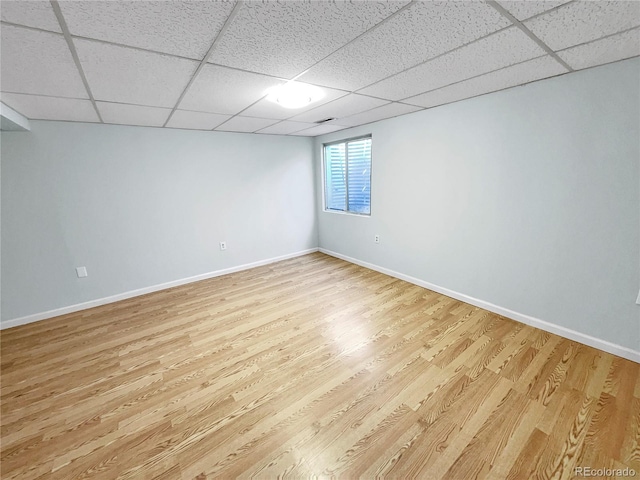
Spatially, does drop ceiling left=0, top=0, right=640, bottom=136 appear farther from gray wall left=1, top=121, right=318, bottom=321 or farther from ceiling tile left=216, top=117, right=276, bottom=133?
ceiling tile left=216, top=117, right=276, bottom=133

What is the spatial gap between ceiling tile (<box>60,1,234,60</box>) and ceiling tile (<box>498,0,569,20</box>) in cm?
122

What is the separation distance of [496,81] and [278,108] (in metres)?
1.98

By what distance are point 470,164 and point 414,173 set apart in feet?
2.20

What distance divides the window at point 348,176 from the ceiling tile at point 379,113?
0.42m

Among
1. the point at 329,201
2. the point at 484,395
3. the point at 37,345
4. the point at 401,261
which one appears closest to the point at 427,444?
the point at 484,395

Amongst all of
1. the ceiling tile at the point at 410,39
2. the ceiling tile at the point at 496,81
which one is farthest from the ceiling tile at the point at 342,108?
A: the ceiling tile at the point at 410,39

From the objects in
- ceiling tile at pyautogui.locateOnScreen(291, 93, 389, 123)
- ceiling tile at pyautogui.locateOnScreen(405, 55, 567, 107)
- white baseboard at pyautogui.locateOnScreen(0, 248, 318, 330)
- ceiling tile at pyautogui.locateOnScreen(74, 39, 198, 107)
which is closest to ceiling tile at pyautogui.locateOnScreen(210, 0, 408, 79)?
ceiling tile at pyautogui.locateOnScreen(74, 39, 198, 107)

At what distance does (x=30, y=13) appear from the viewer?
3.34 feet

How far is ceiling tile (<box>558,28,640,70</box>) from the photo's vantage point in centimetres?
142

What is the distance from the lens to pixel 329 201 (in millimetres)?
4840

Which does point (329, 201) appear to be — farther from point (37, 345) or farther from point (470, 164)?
point (37, 345)

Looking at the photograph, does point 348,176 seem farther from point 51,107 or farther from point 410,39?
point 51,107
